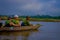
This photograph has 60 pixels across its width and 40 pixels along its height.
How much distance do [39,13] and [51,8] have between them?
22 centimetres

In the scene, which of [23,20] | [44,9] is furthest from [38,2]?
[23,20]

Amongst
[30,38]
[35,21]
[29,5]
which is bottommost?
[30,38]

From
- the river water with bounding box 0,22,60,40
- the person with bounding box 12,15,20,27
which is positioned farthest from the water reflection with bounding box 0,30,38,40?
the person with bounding box 12,15,20,27

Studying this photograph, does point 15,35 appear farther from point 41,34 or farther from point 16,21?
point 41,34

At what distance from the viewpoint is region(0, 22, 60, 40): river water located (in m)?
3.92

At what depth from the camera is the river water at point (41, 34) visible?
3.92m

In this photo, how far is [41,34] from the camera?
3.96m

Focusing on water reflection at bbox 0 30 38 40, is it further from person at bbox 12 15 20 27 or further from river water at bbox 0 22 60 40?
person at bbox 12 15 20 27

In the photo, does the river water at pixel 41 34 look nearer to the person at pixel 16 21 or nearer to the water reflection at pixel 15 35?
the water reflection at pixel 15 35

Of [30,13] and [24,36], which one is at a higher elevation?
[30,13]

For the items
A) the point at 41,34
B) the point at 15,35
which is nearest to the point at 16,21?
the point at 15,35

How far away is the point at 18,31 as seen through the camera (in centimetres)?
402

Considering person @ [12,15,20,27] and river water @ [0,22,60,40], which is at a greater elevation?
person @ [12,15,20,27]

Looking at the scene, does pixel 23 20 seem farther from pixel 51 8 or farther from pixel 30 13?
pixel 51 8
